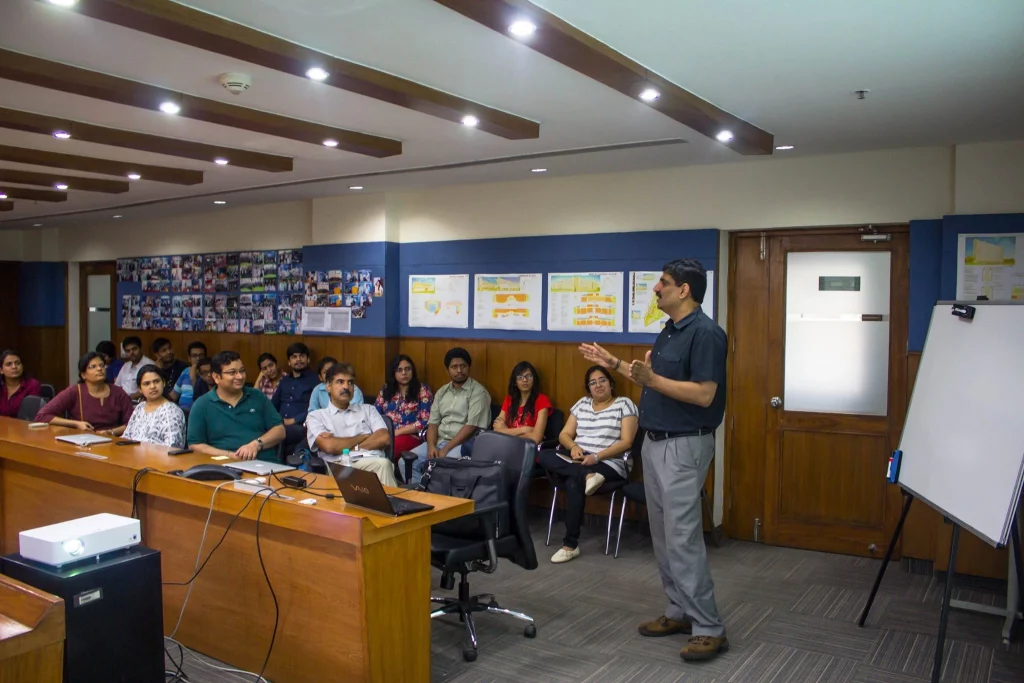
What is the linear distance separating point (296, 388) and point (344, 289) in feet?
3.32

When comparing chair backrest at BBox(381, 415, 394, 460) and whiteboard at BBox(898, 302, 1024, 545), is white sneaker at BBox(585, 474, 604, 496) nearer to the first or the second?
chair backrest at BBox(381, 415, 394, 460)

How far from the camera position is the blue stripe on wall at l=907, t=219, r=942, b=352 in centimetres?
516

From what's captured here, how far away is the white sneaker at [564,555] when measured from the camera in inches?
211

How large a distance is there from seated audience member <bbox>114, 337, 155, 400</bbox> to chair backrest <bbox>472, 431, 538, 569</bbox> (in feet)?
18.8

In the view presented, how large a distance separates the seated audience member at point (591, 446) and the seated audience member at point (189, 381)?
4.12 meters

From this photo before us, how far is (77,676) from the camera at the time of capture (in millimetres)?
2824

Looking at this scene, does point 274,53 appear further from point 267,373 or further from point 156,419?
point 267,373

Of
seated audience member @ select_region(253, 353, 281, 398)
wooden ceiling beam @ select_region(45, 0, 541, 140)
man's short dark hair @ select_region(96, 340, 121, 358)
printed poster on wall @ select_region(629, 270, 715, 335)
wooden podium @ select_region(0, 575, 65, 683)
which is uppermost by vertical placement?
wooden ceiling beam @ select_region(45, 0, 541, 140)

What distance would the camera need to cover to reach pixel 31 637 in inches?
84.1

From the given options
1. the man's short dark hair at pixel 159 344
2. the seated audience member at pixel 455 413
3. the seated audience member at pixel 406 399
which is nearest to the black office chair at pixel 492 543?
the seated audience member at pixel 455 413

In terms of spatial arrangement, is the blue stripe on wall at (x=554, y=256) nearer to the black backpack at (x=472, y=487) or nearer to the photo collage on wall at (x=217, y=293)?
the photo collage on wall at (x=217, y=293)

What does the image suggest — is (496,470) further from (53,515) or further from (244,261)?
(244,261)

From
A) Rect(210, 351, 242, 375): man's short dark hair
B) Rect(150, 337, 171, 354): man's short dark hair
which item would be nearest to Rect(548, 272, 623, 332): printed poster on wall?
Rect(210, 351, 242, 375): man's short dark hair

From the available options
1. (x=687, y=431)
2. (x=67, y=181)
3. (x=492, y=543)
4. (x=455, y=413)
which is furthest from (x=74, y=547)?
(x=67, y=181)
